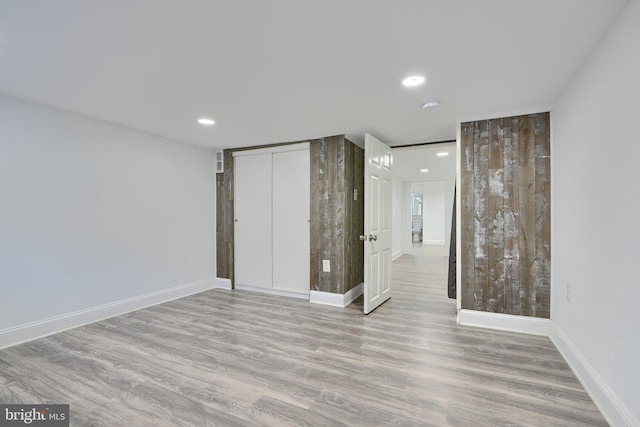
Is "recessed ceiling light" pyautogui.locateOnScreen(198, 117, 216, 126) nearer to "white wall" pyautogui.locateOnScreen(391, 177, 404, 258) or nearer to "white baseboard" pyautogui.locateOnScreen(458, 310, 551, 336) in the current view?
"white baseboard" pyautogui.locateOnScreen(458, 310, 551, 336)

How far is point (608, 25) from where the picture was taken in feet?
5.18

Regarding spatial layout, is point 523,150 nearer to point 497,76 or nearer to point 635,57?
point 497,76

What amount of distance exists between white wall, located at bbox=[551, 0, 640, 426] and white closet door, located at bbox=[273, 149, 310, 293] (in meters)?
2.85

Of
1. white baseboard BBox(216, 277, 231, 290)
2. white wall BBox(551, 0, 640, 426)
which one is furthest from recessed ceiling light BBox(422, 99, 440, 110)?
white baseboard BBox(216, 277, 231, 290)

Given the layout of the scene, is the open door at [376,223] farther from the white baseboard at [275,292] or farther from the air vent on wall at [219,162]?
the air vent on wall at [219,162]

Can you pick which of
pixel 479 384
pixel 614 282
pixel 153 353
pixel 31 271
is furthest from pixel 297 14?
pixel 31 271

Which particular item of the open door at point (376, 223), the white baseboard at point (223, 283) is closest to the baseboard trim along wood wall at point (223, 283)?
the white baseboard at point (223, 283)

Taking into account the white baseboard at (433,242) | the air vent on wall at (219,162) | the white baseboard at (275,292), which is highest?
the air vent on wall at (219,162)

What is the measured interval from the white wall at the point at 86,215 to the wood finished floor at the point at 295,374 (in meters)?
0.49

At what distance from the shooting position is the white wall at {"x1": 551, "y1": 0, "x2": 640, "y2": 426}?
1.43 m

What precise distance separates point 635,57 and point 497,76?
0.82 metres

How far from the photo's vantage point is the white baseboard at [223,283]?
4660 millimetres

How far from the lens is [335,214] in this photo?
3846mm

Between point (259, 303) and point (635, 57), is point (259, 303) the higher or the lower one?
the lower one
